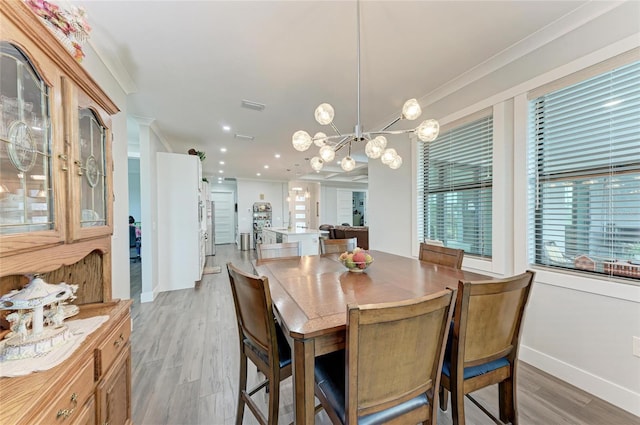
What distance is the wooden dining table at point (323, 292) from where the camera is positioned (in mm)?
976

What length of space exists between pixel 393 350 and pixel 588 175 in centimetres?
211

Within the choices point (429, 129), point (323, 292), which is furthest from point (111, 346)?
point (429, 129)

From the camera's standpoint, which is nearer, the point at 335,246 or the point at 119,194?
the point at 119,194

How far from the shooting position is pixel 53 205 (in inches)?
38.0

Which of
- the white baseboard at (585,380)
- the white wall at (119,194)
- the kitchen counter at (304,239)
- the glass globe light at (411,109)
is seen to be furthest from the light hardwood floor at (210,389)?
the kitchen counter at (304,239)

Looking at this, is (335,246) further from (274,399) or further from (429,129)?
(274,399)

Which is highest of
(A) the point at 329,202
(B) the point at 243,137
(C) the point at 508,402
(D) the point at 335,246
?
(B) the point at 243,137

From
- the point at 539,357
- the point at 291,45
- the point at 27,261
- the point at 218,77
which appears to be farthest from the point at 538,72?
the point at 27,261

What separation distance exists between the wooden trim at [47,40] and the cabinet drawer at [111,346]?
1178 mm

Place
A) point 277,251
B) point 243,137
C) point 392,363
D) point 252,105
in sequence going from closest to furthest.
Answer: point 392,363, point 277,251, point 252,105, point 243,137

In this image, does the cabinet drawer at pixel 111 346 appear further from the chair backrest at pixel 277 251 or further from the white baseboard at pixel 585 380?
the white baseboard at pixel 585 380

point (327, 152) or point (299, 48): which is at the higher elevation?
point (299, 48)

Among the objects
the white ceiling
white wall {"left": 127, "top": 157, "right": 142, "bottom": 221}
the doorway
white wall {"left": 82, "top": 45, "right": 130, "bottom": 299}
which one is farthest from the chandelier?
the doorway

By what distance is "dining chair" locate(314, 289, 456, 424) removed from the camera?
873 millimetres
